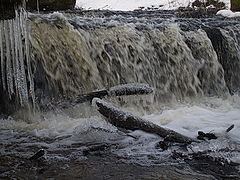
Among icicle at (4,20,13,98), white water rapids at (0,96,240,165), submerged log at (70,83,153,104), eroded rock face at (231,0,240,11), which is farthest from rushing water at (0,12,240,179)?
eroded rock face at (231,0,240,11)

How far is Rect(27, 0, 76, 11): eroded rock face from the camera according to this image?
9.50m

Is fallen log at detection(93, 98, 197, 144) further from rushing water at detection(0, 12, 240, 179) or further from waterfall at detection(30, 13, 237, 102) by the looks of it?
waterfall at detection(30, 13, 237, 102)

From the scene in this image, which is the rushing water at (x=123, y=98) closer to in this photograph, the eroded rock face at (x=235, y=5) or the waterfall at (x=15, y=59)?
the waterfall at (x=15, y=59)

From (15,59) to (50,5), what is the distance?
19.0 ft

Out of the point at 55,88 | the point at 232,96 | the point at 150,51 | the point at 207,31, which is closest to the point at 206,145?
the point at 55,88

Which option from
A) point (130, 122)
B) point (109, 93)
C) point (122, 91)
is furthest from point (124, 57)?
point (130, 122)

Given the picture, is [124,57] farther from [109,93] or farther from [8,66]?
[8,66]

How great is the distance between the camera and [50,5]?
994 cm

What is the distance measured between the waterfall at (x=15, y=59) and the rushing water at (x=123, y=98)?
314mm

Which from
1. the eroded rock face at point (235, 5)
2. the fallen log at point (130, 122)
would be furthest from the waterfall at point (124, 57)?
the eroded rock face at point (235, 5)

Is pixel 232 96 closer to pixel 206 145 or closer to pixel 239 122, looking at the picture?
pixel 239 122

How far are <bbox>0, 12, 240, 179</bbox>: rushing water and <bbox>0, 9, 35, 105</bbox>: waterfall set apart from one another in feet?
1.03

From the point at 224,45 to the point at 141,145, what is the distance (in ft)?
15.0

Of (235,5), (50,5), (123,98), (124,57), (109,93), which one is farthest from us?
(235,5)
